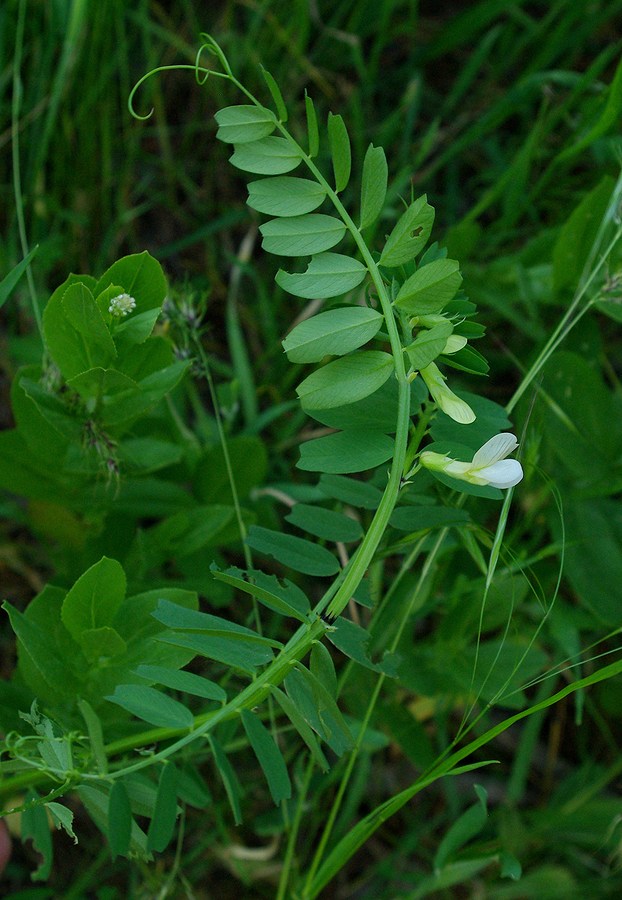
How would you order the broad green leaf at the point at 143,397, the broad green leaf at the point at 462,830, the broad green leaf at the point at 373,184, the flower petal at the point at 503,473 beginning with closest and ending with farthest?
the flower petal at the point at 503,473 < the broad green leaf at the point at 373,184 < the broad green leaf at the point at 143,397 < the broad green leaf at the point at 462,830

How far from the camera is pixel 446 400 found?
0.76 metres

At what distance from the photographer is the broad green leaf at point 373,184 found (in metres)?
0.82

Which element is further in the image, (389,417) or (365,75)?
(365,75)

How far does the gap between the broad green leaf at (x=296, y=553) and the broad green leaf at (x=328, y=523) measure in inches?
1.1

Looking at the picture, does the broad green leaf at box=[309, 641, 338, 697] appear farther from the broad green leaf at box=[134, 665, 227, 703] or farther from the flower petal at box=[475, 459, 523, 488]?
the flower petal at box=[475, 459, 523, 488]

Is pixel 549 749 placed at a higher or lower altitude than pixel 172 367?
lower

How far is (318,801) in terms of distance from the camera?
4.42 ft

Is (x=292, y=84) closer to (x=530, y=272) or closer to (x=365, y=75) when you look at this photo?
(x=365, y=75)

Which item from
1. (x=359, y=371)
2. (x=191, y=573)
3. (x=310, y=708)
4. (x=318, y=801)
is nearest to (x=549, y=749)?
(x=318, y=801)

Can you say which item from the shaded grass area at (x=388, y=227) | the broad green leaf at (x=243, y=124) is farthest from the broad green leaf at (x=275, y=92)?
the shaded grass area at (x=388, y=227)

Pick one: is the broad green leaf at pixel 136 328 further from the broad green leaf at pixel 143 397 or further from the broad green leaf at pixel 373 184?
the broad green leaf at pixel 373 184

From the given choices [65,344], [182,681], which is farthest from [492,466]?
[65,344]

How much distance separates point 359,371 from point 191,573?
0.46 meters

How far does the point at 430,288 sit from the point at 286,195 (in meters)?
0.18
